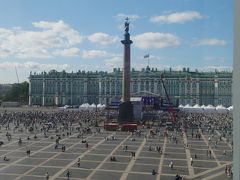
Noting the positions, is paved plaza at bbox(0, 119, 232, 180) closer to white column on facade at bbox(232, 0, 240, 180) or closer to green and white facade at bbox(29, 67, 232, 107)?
white column on facade at bbox(232, 0, 240, 180)

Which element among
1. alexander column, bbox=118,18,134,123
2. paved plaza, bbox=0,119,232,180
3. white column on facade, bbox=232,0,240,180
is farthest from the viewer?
alexander column, bbox=118,18,134,123

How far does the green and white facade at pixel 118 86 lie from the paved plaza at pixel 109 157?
7083 centimetres

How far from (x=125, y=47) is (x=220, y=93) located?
60.0 m

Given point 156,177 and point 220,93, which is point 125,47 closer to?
point 156,177

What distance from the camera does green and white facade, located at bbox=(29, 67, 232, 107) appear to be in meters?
114

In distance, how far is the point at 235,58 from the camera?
578 cm

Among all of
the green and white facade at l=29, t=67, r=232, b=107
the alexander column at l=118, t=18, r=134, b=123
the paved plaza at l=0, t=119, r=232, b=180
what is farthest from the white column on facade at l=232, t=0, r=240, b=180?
the green and white facade at l=29, t=67, r=232, b=107

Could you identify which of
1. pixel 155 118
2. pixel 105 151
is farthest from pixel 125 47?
pixel 105 151

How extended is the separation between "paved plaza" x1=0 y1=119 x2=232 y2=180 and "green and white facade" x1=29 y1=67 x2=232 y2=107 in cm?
7083

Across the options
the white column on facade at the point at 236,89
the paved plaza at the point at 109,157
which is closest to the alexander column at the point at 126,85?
the paved plaza at the point at 109,157

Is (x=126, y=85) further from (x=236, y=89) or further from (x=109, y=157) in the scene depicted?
(x=236, y=89)

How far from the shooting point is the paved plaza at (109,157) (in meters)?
24.4

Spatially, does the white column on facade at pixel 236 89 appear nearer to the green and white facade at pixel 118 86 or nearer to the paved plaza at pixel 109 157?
the paved plaza at pixel 109 157

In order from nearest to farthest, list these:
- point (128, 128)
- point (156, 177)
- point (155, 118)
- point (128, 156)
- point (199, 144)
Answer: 1. point (156, 177)
2. point (128, 156)
3. point (199, 144)
4. point (128, 128)
5. point (155, 118)
